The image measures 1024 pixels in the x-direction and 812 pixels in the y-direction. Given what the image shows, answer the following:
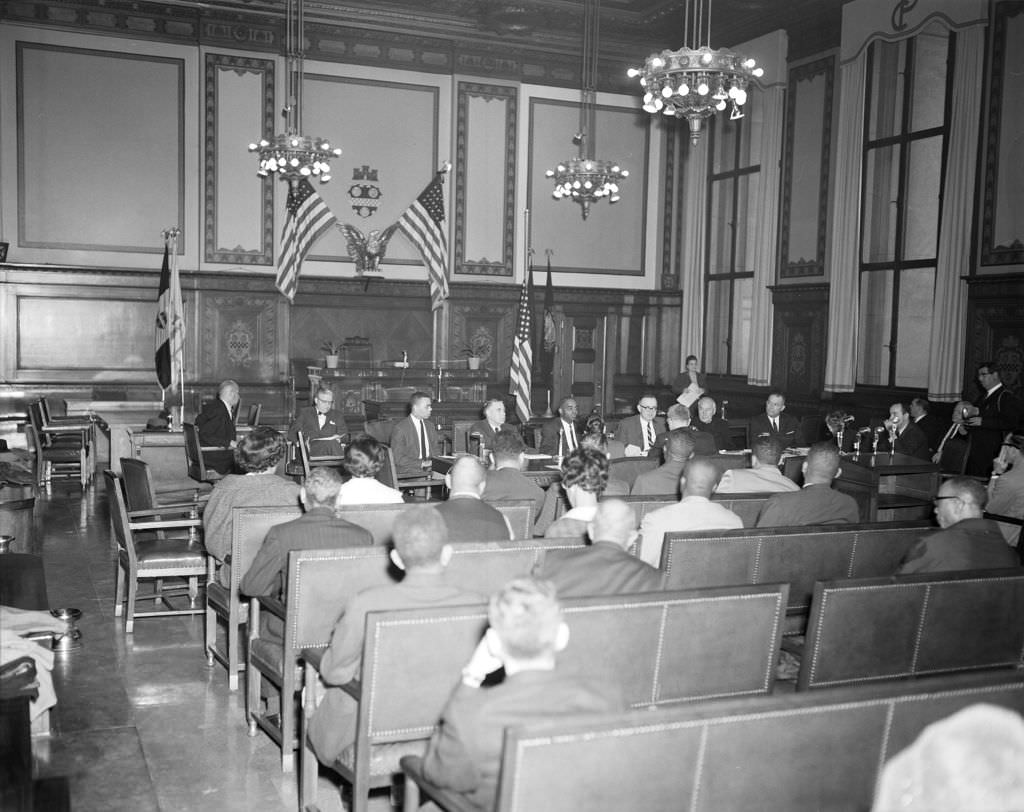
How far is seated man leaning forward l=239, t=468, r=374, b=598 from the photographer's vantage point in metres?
4.12

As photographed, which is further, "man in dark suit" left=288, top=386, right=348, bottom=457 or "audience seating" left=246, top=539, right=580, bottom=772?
"man in dark suit" left=288, top=386, right=348, bottom=457

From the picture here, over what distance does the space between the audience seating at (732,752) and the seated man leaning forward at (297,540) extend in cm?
169

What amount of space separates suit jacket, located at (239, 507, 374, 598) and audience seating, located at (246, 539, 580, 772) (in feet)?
0.38

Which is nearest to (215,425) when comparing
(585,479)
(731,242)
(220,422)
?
(220,422)

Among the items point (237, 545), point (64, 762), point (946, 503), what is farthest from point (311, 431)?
point (946, 503)

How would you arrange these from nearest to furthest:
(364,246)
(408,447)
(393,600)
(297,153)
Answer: (393,600) < (408,447) < (297,153) < (364,246)

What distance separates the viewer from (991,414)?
9.97m

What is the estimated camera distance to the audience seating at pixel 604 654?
3.04 metres

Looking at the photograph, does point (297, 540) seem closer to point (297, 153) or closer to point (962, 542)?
point (962, 542)

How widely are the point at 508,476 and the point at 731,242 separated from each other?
411 inches

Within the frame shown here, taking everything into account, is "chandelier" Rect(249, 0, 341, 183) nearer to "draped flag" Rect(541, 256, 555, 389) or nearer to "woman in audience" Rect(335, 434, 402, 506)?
"draped flag" Rect(541, 256, 555, 389)

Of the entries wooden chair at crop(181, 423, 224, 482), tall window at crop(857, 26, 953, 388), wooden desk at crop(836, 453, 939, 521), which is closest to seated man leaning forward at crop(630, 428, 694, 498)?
wooden desk at crop(836, 453, 939, 521)

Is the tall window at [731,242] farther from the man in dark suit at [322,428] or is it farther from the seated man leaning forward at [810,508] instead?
the seated man leaning forward at [810,508]

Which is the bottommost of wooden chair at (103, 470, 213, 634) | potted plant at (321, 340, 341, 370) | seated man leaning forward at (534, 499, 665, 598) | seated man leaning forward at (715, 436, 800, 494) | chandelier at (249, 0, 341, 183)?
wooden chair at (103, 470, 213, 634)
